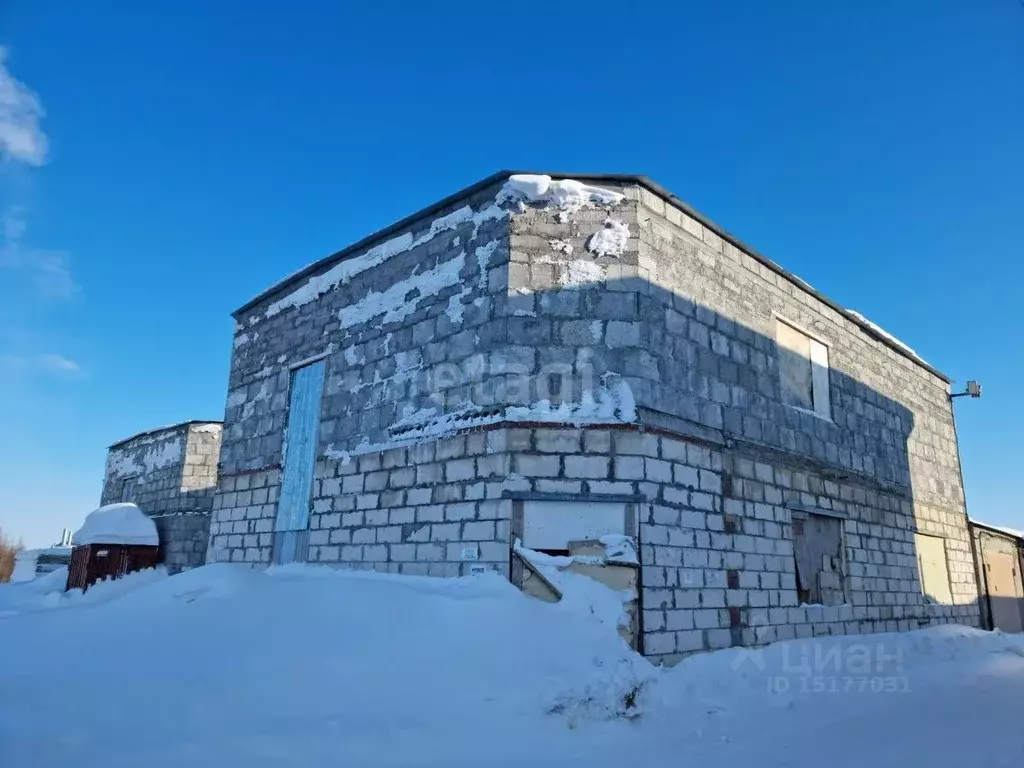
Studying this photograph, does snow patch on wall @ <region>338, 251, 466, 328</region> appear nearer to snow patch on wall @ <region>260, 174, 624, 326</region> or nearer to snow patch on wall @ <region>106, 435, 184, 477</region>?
snow patch on wall @ <region>260, 174, 624, 326</region>

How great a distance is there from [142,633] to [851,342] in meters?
10.9

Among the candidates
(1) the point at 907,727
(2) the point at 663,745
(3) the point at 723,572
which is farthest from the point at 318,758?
(3) the point at 723,572

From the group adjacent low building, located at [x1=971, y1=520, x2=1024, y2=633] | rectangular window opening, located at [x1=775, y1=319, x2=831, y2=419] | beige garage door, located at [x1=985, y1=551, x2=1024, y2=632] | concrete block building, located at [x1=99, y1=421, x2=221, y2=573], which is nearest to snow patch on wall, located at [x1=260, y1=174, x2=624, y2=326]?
rectangular window opening, located at [x1=775, y1=319, x2=831, y2=419]

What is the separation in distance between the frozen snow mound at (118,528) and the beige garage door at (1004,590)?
60.0ft

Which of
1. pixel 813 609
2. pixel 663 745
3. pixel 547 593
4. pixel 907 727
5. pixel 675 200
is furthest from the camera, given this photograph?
pixel 813 609

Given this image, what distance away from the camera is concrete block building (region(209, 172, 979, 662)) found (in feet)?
23.5

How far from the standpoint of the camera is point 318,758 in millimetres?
4000

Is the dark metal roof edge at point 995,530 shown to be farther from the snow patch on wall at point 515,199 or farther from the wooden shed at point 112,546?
the wooden shed at point 112,546

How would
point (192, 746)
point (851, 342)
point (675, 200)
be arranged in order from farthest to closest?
1. point (851, 342)
2. point (675, 200)
3. point (192, 746)

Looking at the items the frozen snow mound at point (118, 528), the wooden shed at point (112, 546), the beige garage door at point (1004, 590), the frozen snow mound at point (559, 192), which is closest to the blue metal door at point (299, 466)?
the frozen snow mound at point (559, 192)

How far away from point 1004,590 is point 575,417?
13364 millimetres

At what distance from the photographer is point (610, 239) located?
25.5 ft

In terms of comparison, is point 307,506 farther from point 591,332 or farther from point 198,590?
point 591,332

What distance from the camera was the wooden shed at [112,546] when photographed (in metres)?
15.3
